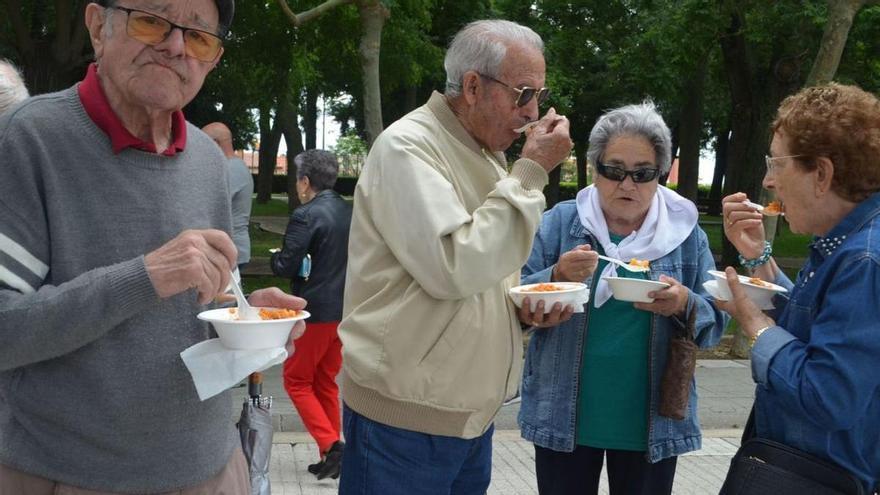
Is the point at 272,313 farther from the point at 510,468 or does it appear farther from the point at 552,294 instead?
the point at 510,468

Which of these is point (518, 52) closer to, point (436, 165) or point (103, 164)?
point (436, 165)

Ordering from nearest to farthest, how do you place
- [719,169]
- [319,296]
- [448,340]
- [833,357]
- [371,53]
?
1. [833,357]
2. [448,340]
3. [319,296]
4. [371,53]
5. [719,169]

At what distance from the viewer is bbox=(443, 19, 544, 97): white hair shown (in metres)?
2.83

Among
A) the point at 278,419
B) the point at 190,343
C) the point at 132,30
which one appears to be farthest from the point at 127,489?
the point at 278,419

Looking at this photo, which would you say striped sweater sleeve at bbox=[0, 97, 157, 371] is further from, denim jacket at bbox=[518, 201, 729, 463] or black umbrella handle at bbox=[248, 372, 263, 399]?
denim jacket at bbox=[518, 201, 729, 463]

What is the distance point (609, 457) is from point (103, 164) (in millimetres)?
2301

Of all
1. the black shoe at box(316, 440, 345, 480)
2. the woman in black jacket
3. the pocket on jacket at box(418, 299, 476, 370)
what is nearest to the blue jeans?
the pocket on jacket at box(418, 299, 476, 370)

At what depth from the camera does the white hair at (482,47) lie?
2830 mm

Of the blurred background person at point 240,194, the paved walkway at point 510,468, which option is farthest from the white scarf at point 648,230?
the blurred background person at point 240,194

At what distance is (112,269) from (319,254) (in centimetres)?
445

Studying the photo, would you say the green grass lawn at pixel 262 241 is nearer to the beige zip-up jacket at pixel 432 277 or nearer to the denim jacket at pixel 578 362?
the denim jacket at pixel 578 362

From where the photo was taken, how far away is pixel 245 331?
2.10m

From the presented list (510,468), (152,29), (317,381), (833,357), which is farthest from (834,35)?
(152,29)

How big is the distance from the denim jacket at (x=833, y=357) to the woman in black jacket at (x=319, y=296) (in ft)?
12.7
